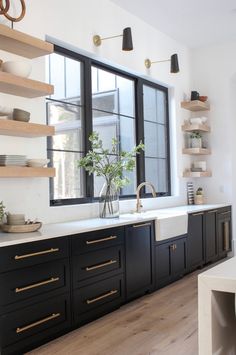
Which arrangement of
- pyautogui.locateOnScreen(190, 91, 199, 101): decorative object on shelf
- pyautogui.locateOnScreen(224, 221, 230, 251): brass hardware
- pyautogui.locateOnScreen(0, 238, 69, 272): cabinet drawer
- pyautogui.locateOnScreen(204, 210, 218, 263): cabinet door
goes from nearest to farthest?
pyautogui.locateOnScreen(0, 238, 69, 272): cabinet drawer
pyautogui.locateOnScreen(204, 210, 218, 263): cabinet door
pyautogui.locateOnScreen(224, 221, 230, 251): brass hardware
pyautogui.locateOnScreen(190, 91, 199, 101): decorative object on shelf

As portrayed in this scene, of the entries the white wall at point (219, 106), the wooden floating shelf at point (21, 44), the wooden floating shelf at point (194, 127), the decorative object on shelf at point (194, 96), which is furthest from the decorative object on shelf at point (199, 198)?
the wooden floating shelf at point (21, 44)

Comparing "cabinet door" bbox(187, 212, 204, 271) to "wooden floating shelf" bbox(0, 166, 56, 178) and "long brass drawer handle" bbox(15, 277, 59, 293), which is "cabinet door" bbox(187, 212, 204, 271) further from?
"long brass drawer handle" bbox(15, 277, 59, 293)

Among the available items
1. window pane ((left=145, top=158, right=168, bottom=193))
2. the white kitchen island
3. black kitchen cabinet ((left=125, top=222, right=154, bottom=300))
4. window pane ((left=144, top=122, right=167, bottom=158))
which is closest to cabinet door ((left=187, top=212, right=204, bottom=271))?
window pane ((left=145, top=158, right=168, bottom=193))

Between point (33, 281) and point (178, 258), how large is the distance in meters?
2.32

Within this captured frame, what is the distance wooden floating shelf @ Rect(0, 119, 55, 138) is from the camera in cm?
299

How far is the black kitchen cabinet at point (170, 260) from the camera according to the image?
432 centimetres

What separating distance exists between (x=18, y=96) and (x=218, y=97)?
380 centimetres

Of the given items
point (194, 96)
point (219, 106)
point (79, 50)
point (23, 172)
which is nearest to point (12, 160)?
point (23, 172)

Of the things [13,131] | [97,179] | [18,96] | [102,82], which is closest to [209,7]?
[102,82]

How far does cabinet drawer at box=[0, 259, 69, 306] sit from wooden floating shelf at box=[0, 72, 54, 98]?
4.35ft

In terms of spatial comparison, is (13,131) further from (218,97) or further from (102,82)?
(218,97)

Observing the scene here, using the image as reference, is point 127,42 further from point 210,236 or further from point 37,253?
point 210,236

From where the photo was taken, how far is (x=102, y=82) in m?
4.85

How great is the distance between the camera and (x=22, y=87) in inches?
123
